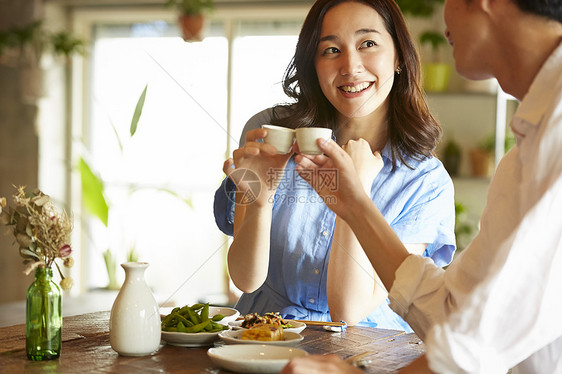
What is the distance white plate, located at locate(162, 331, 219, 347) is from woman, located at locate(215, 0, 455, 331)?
42 cm

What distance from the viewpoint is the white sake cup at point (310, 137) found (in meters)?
1.43

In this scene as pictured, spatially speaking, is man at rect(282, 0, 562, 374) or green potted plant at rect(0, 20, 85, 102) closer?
man at rect(282, 0, 562, 374)

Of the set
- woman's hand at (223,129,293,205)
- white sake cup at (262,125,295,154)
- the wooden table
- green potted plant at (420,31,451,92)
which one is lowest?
the wooden table

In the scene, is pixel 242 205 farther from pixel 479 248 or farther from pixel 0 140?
pixel 0 140

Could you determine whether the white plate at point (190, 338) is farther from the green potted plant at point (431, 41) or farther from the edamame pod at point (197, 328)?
the green potted plant at point (431, 41)

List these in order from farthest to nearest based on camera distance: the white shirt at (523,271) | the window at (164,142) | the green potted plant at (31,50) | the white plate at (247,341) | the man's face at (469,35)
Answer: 1. the window at (164,142)
2. the green potted plant at (31,50)
3. the white plate at (247,341)
4. the man's face at (469,35)
5. the white shirt at (523,271)

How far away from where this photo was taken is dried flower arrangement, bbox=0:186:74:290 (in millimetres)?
1360

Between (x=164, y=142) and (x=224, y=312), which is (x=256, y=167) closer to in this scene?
(x=224, y=312)

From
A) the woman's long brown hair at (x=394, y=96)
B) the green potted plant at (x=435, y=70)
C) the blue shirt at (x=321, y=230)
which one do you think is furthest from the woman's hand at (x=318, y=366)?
the green potted plant at (x=435, y=70)

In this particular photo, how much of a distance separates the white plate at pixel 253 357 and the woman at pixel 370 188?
448mm

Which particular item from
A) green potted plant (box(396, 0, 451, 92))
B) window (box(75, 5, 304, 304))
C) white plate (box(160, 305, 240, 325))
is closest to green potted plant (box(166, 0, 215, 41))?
window (box(75, 5, 304, 304))

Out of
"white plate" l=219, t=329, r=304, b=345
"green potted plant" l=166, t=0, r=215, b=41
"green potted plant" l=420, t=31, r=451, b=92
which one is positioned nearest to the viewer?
"white plate" l=219, t=329, r=304, b=345

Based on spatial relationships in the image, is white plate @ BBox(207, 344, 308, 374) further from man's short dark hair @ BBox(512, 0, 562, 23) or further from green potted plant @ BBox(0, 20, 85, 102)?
green potted plant @ BBox(0, 20, 85, 102)

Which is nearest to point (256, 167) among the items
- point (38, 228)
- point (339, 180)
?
point (339, 180)
